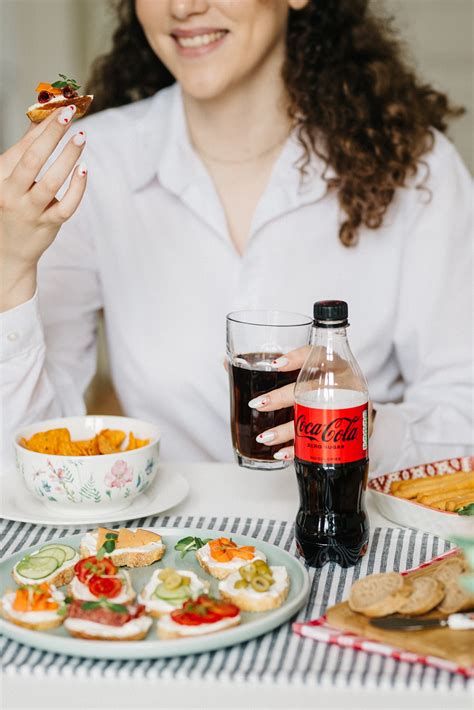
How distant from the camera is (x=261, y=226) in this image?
1.84 meters

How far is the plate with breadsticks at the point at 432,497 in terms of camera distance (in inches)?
47.3

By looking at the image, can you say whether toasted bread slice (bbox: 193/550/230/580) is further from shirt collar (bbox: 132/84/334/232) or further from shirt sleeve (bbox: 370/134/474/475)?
shirt collar (bbox: 132/84/334/232)

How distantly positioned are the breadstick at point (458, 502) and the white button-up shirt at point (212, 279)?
1.72 feet

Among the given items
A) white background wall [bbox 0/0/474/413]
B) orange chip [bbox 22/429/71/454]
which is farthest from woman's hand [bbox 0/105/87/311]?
white background wall [bbox 0/0/474/413]

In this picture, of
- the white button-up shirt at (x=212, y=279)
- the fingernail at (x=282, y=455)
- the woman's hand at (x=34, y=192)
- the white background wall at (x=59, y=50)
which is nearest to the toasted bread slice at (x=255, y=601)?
the fingernail at (x=282, y=455)

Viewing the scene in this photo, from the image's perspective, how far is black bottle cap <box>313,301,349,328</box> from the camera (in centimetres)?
108

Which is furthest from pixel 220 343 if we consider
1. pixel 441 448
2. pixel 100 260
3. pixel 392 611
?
pixel 392 611

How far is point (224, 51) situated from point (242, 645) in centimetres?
114

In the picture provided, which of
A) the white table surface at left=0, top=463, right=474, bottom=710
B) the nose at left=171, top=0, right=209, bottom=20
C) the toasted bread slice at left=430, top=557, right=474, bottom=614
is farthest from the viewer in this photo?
the nose at left=171, top=0, right=209, bottom=20

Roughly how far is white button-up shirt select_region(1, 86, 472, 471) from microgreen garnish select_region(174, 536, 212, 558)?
705mm

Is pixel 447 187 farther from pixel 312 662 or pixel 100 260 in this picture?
pixel 312 662

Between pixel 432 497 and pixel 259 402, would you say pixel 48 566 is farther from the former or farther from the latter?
pixel 432 497

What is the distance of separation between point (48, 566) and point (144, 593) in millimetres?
125

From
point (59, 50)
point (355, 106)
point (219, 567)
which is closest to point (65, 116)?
point (219, 567)
